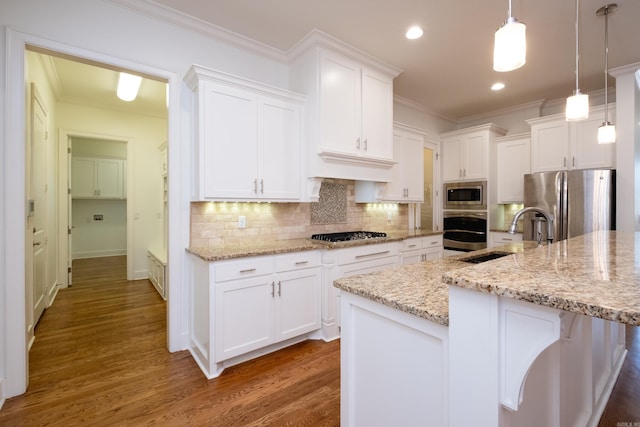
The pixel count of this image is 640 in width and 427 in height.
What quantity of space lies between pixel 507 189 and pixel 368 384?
4.35 metres

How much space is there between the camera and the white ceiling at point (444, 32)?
2344 mm

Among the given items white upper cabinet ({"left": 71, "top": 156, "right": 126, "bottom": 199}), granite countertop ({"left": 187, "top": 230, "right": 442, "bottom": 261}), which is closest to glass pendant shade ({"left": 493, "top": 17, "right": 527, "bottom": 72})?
granite countertop ({"left": 187, "top": 230, "right": 442, "bottom": 261})

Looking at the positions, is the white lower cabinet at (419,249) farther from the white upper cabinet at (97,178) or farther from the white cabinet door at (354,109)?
the white upper cabinet at (97,178)

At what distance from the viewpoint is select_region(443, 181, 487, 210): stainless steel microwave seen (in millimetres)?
4477

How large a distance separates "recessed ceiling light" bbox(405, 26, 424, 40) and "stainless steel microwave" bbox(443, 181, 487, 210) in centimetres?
263

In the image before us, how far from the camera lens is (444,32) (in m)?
2.69

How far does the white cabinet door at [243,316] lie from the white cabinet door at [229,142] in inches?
30.3

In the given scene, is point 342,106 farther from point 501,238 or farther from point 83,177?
point 83,177

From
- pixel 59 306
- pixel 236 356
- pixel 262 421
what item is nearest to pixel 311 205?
pixel 236 356

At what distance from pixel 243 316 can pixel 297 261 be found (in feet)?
2.04

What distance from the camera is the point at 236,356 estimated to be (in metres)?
2.31

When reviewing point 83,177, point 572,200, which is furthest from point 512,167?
point 83,177

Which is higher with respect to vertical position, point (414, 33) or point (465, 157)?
point (414, 33)

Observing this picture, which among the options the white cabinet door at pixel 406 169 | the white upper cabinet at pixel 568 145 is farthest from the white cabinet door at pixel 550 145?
the white cabinet door at pixel 406 169
